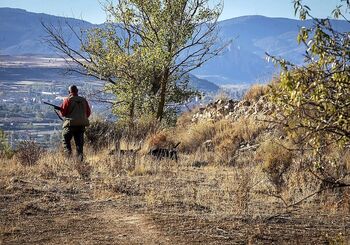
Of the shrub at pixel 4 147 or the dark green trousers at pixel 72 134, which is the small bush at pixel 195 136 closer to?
the dark green trousers at pixel 72 134

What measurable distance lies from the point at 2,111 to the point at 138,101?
232ft

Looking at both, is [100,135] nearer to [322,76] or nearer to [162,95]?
[162,95]

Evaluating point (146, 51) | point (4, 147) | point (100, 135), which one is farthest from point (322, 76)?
point (146, 51)

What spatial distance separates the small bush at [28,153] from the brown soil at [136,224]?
404 centimetres

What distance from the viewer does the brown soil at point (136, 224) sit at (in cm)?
686

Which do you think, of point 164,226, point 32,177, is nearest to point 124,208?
point 164,226

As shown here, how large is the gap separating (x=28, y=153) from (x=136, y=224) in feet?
23.1

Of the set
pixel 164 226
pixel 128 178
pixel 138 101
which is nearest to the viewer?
Answer: pixel 164 226

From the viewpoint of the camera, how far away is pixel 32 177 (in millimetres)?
11352

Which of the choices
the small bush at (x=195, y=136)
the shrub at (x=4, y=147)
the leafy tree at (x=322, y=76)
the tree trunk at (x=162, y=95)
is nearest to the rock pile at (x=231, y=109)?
the small bush at (x=195, y=136)

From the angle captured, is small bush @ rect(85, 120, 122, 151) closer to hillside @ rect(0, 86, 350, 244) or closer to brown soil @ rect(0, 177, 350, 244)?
hillside @ rect(0, 86, 350, 244)

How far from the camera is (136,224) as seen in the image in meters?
7.51

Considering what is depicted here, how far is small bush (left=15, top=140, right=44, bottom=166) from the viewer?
13.5 meters

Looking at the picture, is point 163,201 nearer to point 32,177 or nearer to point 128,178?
point 128,178
